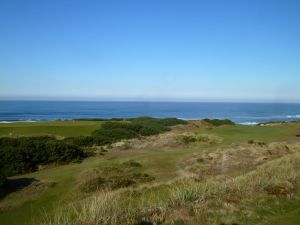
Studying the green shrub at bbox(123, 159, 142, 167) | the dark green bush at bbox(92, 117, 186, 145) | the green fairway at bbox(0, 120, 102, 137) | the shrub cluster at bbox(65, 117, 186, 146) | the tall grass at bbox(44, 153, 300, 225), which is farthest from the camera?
the green fairway at bbox(0, 120, 102, 137)

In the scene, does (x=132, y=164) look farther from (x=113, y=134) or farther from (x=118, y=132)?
(x=118, y=132)

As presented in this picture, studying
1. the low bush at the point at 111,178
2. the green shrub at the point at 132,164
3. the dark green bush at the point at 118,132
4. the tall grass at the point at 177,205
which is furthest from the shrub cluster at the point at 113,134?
the tall grass at the point at 177,205

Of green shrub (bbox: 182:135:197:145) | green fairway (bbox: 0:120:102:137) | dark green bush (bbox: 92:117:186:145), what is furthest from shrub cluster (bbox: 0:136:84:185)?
green shrub (bbox: 182:135:197:145)

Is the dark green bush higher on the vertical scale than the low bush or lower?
higher

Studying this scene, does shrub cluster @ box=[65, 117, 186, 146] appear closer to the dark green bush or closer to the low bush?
the dark green bush

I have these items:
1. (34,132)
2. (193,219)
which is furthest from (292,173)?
(34,132)

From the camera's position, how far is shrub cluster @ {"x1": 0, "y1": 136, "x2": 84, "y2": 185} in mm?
21141

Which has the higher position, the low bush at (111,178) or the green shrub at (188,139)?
the green shrub at (188,139)

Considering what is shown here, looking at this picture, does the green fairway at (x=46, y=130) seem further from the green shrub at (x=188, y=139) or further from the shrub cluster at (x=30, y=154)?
the green shrub at (x=188, y=139)

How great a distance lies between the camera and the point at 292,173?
15242mm

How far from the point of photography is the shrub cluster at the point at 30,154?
69.4ft

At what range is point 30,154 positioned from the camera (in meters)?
22.6

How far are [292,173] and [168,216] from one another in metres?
8.02

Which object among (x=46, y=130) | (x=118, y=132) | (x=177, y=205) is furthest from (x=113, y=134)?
(x=177, y=205)
